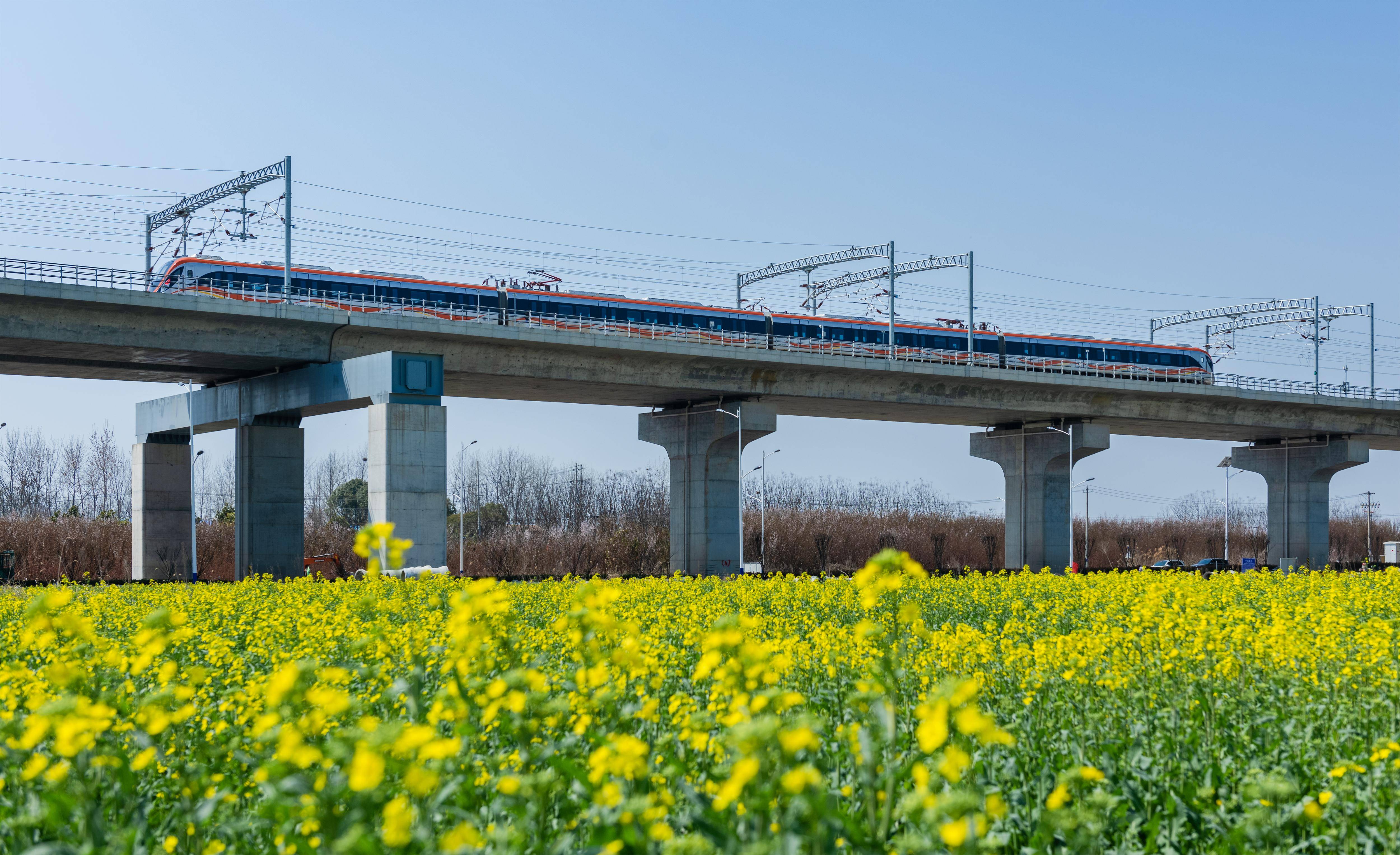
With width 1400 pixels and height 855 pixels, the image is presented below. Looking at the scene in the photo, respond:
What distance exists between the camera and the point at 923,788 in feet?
10.8

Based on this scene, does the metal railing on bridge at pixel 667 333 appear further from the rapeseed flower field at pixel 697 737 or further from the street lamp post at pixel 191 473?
the rapeseed flower field at pixel 697 737

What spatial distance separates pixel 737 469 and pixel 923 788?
4267 centimetres

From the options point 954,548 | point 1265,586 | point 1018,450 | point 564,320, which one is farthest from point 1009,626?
point 954,548

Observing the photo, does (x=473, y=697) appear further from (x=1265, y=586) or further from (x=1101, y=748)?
(x=1265, y=586)

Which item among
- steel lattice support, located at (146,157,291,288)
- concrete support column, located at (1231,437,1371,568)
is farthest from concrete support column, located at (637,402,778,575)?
concrete support column, located at (1231,437,1371,568)

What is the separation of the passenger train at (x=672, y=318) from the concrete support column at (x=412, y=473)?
17.2ft

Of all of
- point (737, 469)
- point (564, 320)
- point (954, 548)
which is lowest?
point (954, 548)

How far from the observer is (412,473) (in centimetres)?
3303

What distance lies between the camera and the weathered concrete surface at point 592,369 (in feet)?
107

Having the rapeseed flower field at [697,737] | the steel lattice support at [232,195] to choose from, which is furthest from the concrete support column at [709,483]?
the rapeseed flower field at [697,737]

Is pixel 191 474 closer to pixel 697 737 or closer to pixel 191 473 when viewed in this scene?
pixel 191 473

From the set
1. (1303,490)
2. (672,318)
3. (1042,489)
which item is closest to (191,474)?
(672,318)

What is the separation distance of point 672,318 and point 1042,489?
19141 mm

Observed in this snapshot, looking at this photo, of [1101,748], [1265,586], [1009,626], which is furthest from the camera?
[1265,586]
